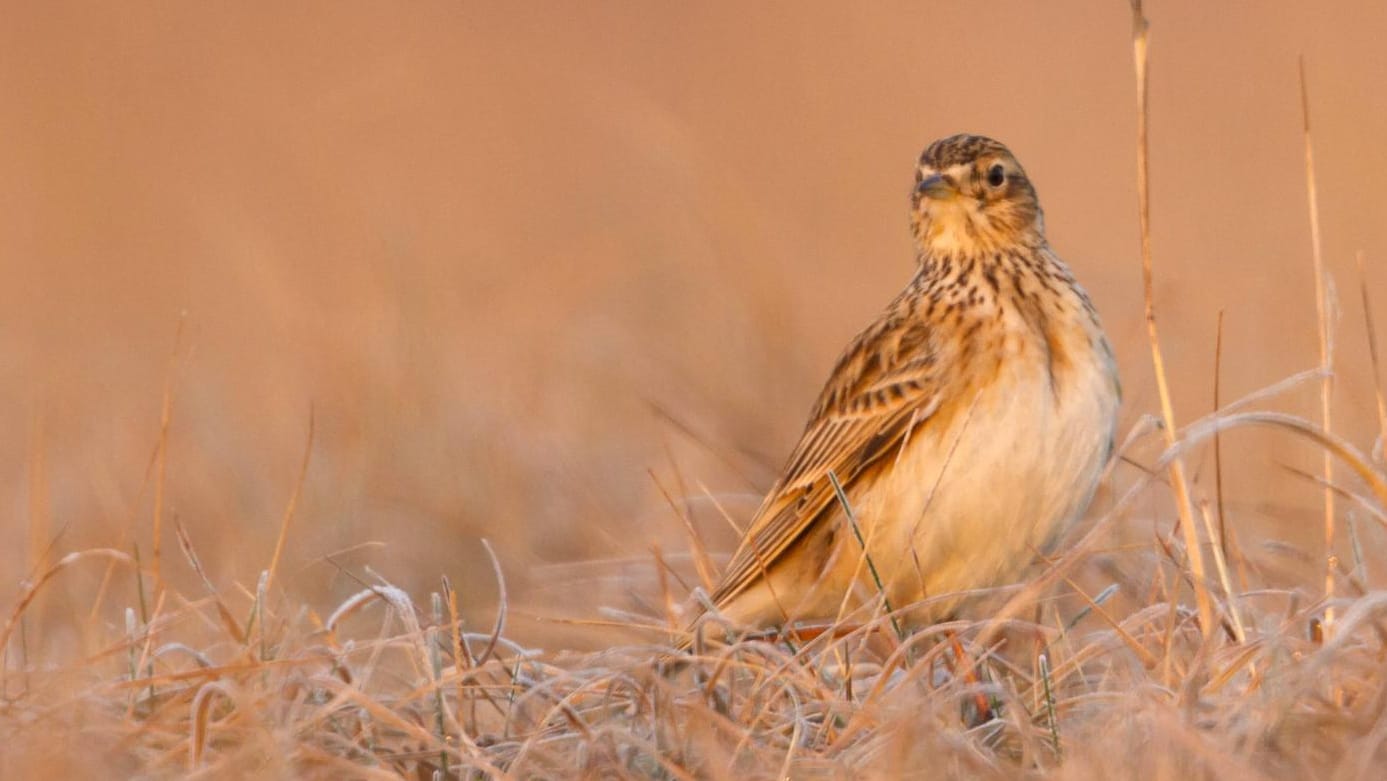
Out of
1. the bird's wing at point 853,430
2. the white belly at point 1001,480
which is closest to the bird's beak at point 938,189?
the bird's wing at point 853,430

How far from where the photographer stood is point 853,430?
570 cm

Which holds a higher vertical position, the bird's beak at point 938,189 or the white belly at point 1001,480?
the bird's beak at point 938,189

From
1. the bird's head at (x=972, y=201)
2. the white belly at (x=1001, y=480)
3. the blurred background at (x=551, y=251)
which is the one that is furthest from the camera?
the blurred background at (x=551, y=251)

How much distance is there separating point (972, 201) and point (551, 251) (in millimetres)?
6463

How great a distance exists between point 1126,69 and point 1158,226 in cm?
459

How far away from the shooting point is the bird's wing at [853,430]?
5516 mm

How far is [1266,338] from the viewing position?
905 centimetres

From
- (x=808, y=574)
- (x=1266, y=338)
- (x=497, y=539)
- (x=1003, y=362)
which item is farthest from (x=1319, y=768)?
(x=1266, y=338)

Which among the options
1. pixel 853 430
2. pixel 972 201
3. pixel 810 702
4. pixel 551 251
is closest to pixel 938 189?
pixel 972 201

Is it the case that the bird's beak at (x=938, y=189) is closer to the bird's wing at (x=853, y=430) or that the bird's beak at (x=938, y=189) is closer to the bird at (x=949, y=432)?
the bird at (x=949, y=432)

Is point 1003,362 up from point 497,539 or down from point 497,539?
up

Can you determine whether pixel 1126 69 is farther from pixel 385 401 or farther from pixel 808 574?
pixel 808 574

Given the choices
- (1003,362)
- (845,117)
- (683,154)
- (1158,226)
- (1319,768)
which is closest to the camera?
(1319,768)

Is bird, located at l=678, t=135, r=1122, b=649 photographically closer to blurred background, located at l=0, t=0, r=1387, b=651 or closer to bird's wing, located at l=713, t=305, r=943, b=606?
bird's wing, located at l=713, t=305, r=943, b=606
